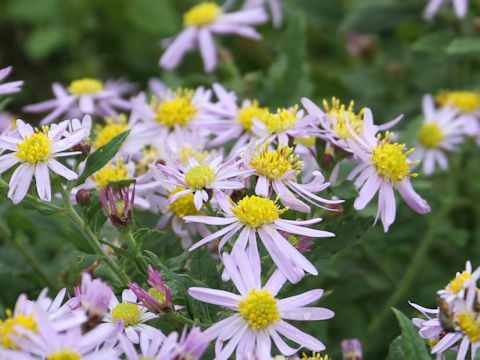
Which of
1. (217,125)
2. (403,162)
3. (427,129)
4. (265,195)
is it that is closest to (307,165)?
(217,125)

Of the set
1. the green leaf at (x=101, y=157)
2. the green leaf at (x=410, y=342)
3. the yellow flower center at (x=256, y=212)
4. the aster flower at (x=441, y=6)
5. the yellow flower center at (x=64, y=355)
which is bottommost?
the green leaf at (x=410, y=342)

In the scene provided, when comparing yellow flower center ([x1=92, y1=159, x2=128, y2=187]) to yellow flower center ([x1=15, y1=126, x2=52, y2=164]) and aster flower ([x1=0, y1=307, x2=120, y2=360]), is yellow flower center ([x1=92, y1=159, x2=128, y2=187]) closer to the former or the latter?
yellow flower center ([x1=15, y1=126, x2=52, y2=164])

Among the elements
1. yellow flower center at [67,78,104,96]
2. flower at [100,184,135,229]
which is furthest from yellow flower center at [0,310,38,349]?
yellow flower center at [67,78,104,96]

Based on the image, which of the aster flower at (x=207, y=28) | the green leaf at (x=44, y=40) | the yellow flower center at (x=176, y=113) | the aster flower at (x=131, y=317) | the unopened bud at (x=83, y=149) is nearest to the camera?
the aster flower at (x=131, y=317)

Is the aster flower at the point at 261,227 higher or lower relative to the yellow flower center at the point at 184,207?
higher

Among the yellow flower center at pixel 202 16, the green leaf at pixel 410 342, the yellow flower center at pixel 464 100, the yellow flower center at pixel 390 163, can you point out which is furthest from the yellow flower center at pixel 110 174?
the yellow flower center at pixel 464 100

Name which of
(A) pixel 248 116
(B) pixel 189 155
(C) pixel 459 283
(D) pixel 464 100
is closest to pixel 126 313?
(B) pixel 189 155

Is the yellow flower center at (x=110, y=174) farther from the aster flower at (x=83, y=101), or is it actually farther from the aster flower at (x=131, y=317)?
the aster flower at (x=83, y=101)
